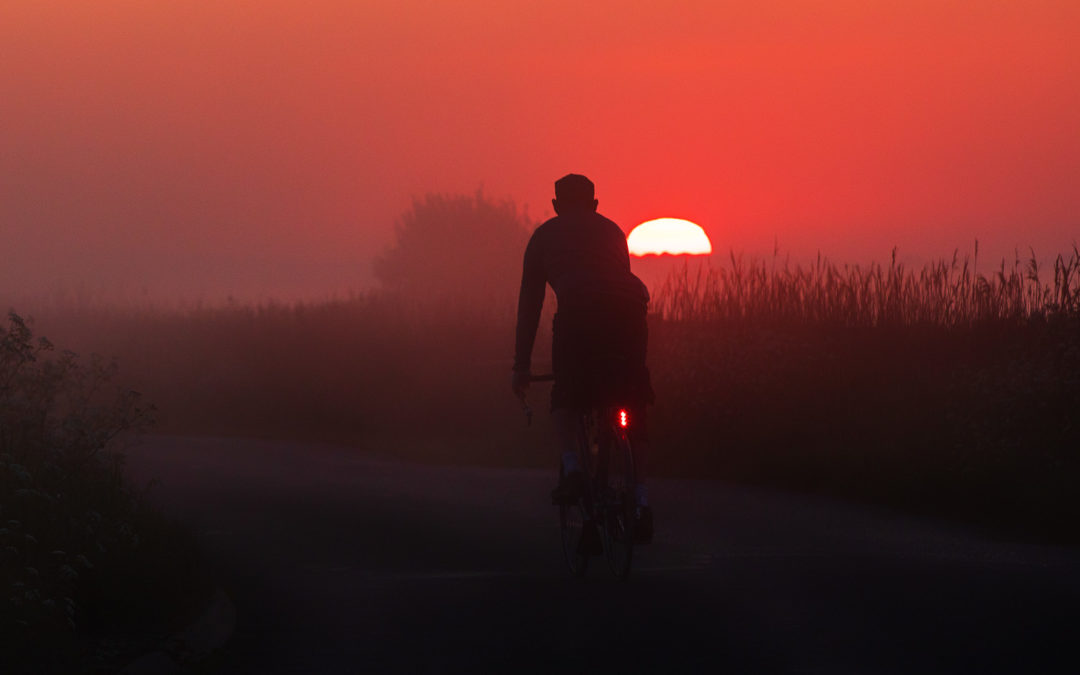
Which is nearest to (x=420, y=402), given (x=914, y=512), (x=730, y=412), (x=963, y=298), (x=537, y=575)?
(x=730, y=412)

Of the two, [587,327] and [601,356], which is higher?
[587,327]

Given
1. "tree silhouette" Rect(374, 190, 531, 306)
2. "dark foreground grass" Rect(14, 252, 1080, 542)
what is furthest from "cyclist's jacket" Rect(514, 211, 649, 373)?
"tree silhouette" Rect(374, 190, 531, 306)

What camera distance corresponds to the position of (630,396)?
28.1 feet

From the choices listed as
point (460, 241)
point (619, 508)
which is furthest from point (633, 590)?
point (460, 241)

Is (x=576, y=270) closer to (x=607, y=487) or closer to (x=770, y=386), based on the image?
(x=607, y=487)

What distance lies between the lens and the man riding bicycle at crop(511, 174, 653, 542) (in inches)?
335

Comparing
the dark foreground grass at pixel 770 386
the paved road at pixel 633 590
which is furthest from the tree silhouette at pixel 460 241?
the paved road at pixel 633 590

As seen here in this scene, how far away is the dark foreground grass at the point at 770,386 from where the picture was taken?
14.1 meters

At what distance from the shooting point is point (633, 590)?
28.9 ft

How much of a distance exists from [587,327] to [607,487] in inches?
39.4

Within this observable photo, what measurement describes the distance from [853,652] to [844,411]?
9.83m

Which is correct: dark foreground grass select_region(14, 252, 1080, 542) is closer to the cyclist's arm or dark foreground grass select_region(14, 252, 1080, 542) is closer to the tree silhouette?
the cyclist's arm

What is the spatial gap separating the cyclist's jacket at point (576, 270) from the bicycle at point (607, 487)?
1.49 ft

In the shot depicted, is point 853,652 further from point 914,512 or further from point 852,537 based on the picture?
point 914,512
